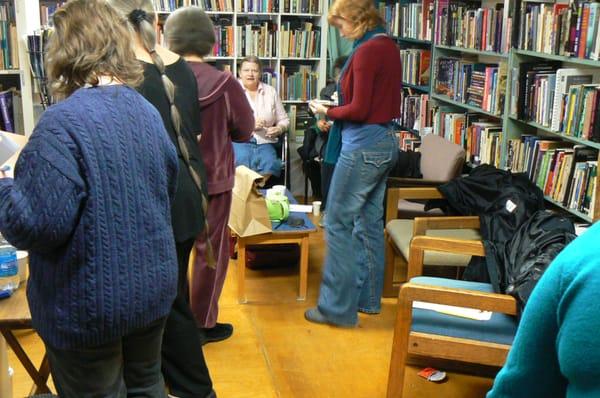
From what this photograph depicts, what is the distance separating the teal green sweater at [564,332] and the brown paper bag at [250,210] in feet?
8.22

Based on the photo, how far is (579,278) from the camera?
2.64 feet

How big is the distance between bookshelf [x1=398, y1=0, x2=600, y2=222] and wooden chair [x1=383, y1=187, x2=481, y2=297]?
1.63 feet

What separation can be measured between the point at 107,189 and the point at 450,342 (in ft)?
4.45

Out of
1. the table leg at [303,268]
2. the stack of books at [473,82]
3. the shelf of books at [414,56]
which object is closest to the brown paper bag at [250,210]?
the table leg at [303,268]

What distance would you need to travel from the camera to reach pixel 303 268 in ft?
11.8

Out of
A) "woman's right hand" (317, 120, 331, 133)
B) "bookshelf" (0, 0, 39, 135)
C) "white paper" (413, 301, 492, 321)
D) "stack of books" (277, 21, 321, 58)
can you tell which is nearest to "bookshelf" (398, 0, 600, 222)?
"white paper" (413, 301, 492, 321)

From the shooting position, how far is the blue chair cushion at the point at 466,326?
235 centimetres

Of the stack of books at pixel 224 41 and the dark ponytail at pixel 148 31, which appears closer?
the dark ponytail at pixel 148 31

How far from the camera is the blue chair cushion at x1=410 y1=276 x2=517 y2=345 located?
7.72ft

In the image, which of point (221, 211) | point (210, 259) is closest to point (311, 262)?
point (221, 211)

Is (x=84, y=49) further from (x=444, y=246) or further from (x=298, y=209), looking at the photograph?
(x=298, y=209)

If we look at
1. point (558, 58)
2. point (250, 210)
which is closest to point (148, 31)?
point (250, 210)

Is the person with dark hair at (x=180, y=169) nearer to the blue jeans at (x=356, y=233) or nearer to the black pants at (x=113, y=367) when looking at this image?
the black pants at (x=113, y=367)

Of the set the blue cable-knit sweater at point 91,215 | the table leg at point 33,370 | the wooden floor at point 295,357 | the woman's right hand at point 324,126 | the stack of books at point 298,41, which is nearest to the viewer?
the blue cable-knit sweater at point 91,215
